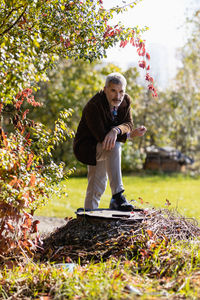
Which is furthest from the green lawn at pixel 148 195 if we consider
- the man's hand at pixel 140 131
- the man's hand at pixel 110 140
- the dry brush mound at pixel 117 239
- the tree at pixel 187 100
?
the tree at pixel 187 100

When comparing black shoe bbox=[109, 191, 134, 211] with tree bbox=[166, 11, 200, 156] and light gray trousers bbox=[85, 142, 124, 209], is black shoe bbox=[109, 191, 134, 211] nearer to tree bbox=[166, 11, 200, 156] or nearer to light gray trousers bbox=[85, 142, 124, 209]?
light gray trousers bbox=[85, 142, 124, 209]

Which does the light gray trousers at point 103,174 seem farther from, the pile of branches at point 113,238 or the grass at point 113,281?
the grass at point 113,281

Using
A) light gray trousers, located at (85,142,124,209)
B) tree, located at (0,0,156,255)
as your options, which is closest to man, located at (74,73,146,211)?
light gray trousers, located at (85,142,124,209)

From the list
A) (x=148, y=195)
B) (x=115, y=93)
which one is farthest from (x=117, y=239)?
(x=148, y=195)

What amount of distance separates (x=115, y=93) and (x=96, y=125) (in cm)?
38

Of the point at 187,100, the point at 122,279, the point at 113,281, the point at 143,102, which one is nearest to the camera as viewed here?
the point at 113,281

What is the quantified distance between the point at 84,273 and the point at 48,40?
83.1 inches

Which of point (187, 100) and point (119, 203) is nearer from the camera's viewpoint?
point (119, 203)

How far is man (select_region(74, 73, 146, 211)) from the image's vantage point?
3943 millimetres

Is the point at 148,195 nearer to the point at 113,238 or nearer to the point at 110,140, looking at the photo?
the point at 110,140

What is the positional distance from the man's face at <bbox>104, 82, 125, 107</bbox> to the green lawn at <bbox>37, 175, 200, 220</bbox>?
109 centimetres

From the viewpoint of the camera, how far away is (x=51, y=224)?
5809 millimetres

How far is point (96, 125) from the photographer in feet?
12.9

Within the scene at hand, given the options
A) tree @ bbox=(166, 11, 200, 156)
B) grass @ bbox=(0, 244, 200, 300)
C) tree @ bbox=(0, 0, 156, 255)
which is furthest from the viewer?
tree @ bbox=(166, 11, 200, 156)
